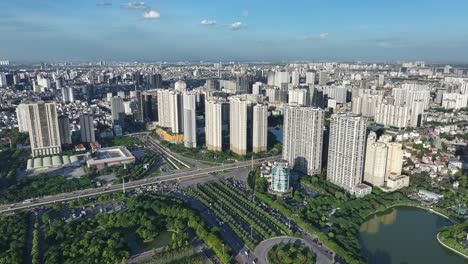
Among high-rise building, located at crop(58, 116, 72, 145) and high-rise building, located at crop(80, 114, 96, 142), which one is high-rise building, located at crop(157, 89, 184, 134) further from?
high-rise building, located at crop(58, 116, 72, 145)

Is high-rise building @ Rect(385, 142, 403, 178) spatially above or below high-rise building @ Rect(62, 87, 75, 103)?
below

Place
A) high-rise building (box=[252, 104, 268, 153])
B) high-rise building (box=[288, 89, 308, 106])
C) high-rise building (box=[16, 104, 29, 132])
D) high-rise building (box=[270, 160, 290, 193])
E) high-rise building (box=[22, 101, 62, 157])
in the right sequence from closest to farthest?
1. high-rise building (box=[270, 160, 290, 193])
2. high-rise building (box=[22, 101, 62, 157])
3. high-rise building (box=[252, 104, 268, 153])
4. high-rise building (box=[16, 104, 29, 132])
5. high-rise building (box=[288, 89, 308, 106])

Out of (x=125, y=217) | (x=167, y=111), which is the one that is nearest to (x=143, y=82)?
(x=167, y=111)

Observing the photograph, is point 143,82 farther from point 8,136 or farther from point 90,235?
point 90,235

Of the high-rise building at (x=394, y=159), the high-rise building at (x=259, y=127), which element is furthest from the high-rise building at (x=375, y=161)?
the high-rise building at (x=259, y=127)

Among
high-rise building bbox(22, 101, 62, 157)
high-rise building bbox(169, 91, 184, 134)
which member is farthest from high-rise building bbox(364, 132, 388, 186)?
high-rise building bbox(22, 101, 62, 157)

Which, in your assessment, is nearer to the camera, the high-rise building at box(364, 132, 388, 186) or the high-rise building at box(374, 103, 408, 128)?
the high-rise building at box(364, 132, 388, 186)

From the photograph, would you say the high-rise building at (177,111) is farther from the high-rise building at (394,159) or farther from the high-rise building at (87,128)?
the high-rise building at (394,159)
